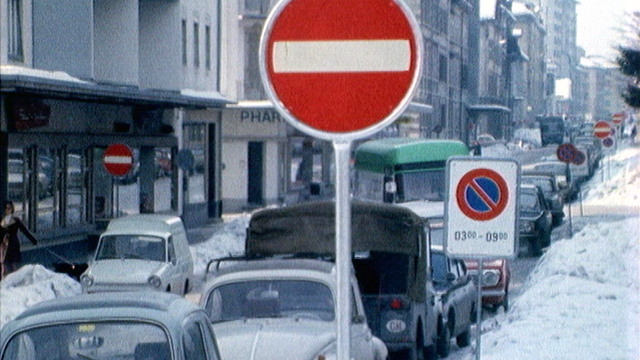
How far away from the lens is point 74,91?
82.6ft

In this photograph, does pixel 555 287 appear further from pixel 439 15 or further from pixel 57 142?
pixel 439 15

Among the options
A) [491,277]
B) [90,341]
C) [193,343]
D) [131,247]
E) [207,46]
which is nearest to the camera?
[90,341]

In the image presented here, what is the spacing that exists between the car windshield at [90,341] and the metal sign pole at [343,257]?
338cm

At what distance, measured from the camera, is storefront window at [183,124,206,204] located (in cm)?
4262

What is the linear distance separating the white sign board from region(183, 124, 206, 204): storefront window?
31421mm

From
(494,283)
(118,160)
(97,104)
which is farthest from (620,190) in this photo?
(494,283)

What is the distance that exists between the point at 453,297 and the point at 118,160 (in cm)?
1392

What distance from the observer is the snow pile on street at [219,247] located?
29844 millimetres

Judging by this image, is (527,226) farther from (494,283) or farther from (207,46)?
(207,46)

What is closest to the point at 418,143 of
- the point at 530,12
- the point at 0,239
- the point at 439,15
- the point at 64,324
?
the point at 0,239

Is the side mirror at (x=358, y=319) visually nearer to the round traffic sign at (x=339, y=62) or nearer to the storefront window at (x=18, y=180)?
the round traffic sign at (x=339, y=62)

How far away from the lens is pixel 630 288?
1972 cm

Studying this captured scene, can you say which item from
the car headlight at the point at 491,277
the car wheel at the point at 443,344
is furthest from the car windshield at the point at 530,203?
the car wheel at the point at 443,344

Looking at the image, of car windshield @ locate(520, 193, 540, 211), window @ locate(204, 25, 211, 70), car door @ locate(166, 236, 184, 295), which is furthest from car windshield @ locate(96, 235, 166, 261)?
window @ locate(204, 25, 211, 70)
